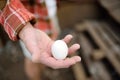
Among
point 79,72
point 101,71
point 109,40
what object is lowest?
point 79,72

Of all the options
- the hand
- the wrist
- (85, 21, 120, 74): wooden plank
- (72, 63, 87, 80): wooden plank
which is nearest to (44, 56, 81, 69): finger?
the hand

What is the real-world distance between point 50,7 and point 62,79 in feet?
1.80

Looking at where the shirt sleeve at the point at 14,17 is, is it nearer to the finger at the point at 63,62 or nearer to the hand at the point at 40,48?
the hand at the point at 40,48

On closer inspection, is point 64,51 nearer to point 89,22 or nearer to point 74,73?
point 74,73

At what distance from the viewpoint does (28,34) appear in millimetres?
713

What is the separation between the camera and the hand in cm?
67

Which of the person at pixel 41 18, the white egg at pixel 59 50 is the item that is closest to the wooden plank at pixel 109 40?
the person at pixel 41 18

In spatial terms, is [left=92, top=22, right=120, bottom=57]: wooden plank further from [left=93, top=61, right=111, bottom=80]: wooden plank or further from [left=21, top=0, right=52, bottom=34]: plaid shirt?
[left=21, top=0, right=52, bottom=34]: plaid shirt

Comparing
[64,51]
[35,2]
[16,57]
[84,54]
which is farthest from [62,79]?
[64,51]

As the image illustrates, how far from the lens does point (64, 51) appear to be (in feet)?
2.46

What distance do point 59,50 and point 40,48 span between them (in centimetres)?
6

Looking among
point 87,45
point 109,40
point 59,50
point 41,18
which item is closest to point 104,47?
point 109,40

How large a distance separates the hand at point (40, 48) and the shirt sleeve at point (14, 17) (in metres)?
0.02

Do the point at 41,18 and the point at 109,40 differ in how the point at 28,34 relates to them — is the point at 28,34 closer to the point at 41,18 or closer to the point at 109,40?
the point at 41,18
